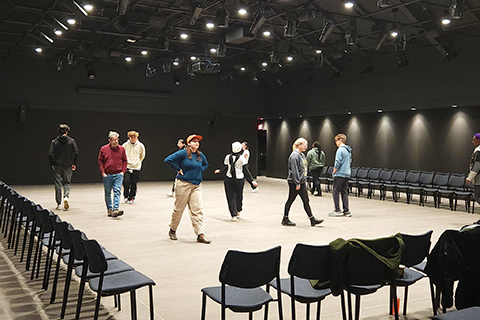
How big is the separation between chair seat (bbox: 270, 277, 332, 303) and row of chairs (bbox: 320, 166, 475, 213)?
26.2ft

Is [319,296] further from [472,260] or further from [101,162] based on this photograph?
[101,162]

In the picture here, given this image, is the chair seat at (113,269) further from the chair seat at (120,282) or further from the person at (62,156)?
the person at (62,156)

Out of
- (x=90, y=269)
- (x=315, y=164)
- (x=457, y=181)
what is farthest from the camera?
(x=315, y=164)

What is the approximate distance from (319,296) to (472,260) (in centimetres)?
125

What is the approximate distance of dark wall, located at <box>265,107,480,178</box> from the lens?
13195mm

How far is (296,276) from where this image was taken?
3.45m

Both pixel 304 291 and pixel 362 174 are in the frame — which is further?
pixel 362 174

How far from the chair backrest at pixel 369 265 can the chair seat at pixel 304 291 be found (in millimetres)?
233

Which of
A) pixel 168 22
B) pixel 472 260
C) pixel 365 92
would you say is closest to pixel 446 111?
pixel 365 92

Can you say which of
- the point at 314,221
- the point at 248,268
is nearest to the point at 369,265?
the point at 248,268

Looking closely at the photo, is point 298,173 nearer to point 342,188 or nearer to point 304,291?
point 342,188

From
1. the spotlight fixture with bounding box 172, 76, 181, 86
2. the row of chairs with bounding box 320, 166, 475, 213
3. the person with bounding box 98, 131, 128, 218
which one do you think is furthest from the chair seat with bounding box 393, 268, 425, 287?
the spotlight fixture with bounding box 172, 76, 181, 86

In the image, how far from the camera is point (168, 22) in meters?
12.5

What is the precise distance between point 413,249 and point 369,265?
0.59 m
